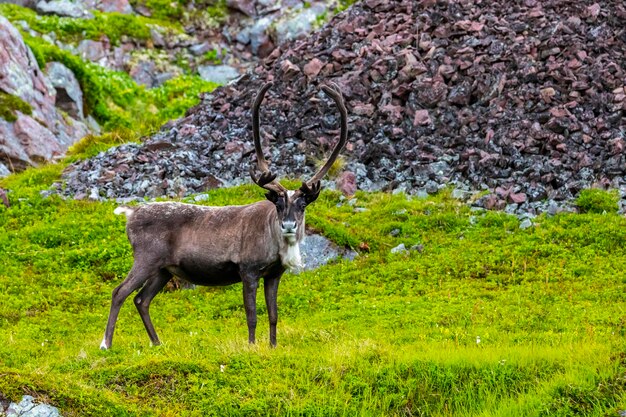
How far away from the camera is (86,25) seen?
41.9 meters

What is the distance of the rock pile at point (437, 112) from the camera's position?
884 inches

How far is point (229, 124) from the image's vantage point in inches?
1024

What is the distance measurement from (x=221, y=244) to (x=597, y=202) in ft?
33.2

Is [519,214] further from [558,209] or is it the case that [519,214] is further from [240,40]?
[240,40]

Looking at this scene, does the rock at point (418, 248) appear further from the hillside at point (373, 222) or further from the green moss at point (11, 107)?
the green moss at point (11, 107)

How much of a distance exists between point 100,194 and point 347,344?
11926 millimetres

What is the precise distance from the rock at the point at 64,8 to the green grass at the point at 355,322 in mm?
19517

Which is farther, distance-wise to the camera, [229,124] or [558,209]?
[229,124]

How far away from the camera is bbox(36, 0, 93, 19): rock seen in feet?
142

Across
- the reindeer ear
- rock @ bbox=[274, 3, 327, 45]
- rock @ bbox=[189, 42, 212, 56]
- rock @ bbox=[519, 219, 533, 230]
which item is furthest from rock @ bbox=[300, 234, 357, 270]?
rock @ bbox=[189, 42, 212, 56]

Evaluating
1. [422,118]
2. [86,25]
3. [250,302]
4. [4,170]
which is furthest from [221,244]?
[86,25]

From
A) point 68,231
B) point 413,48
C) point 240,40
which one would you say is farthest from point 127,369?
point 240,40

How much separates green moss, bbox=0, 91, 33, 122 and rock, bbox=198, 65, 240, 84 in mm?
11777

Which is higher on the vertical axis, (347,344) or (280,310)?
(347,344)
